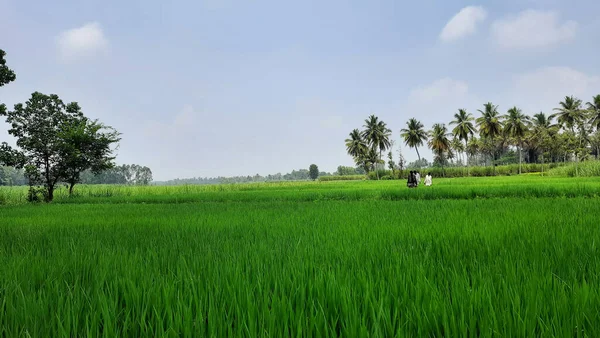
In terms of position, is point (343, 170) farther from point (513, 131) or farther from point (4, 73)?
point (4, 73)

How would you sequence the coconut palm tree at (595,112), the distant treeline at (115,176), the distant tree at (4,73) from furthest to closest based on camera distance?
the distant treeline at (115,176) < the coconut palm tree at (595,112) < the distant tree at (4,73)

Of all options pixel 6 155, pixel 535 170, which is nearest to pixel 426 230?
pixel 6 155

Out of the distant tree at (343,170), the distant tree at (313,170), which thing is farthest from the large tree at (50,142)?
the distant tree at (343,170)

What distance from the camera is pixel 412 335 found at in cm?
122

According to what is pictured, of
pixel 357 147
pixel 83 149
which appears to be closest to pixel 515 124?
pixel 357 147

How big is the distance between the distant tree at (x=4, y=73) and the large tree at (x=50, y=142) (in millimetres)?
3295

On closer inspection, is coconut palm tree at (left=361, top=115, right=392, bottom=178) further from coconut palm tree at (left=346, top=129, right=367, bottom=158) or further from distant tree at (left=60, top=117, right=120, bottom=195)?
distant tree at (left=60, top=117, right=120, bottom=195)

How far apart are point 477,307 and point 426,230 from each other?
8.18ft

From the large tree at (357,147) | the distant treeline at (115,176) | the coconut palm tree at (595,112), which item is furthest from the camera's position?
the distant treeline at (115,176)

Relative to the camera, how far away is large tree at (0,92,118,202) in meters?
17.6

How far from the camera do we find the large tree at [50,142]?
17.6m

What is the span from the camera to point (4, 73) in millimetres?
14766

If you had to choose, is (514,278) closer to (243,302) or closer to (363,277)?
(363,277)

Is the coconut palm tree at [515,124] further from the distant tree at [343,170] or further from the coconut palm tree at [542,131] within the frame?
the distant tree at [343,170]
